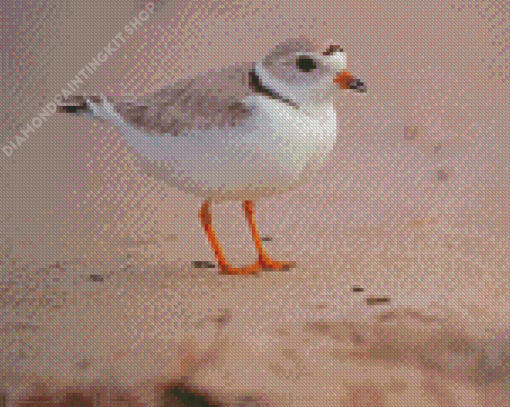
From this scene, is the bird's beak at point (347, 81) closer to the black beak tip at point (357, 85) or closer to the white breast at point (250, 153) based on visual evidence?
the black beak tip at point (357, 85)

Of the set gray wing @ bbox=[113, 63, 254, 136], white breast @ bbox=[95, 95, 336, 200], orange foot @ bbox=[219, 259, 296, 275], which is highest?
gray wing @ bbox=[113, 63, 254, 136]

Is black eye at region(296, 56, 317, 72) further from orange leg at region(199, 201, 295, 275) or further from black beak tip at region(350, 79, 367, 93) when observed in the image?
orange leg at region(199, 201, 295, 275)

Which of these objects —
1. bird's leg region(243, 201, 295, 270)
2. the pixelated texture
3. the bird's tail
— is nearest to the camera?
the pixelated texture

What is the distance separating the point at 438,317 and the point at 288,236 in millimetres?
1821

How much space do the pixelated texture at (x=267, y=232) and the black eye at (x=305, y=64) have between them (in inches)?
20.3

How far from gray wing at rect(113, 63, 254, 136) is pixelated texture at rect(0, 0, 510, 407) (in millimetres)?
207

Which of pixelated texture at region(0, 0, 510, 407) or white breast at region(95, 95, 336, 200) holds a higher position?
white breast at region(95, 95, 336, 200)

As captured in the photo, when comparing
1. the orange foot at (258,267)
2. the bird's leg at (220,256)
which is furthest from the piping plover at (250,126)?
the orange foot at (258,267)

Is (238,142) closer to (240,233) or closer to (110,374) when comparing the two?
(110,374)

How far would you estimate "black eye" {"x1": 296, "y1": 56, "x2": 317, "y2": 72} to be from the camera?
3520 mm

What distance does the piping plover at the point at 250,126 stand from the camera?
3.50 m

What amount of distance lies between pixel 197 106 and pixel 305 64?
1.73 ft

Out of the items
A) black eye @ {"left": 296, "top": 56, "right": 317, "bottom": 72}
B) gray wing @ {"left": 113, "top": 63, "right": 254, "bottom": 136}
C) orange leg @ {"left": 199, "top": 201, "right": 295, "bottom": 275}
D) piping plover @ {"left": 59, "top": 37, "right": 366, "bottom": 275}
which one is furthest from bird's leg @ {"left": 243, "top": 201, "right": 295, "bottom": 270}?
black eye @ {"left": 296, "top": 56, "right": 317, "bottom": 72}

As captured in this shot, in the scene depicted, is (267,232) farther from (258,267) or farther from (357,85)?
(357,85)
